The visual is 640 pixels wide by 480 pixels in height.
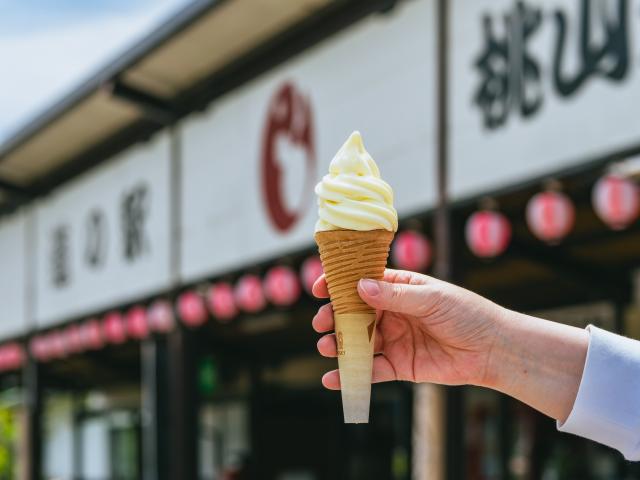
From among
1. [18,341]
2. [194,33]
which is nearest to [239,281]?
[194,33]

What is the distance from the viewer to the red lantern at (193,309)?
12.9 m

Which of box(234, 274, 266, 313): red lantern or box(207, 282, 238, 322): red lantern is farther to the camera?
box(207, 282, 238, 322): red lantern

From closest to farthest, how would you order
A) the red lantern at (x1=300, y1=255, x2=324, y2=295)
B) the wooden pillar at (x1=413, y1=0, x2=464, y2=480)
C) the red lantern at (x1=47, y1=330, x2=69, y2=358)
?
the wooden pillar at (x1=413, y1=0, x2=464, y2=480) → the red lantern at (x1=300, y1=255, x2=324, y2=295) → the red lantern at (x1=47, y1=330, x2=69, y2=358)

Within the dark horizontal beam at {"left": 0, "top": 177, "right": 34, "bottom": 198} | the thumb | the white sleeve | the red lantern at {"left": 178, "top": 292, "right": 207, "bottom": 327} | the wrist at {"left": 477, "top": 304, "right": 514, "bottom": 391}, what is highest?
the dark horizontal beam at {"left": 0, "top": 177, "right": 34, "bottom": 198}

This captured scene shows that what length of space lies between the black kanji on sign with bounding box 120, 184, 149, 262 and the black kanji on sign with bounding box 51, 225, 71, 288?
2322 mm

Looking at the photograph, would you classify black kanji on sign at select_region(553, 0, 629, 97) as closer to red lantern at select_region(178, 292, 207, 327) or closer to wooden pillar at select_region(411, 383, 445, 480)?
wooden pillar at select_region(411, 383, 445, 480)

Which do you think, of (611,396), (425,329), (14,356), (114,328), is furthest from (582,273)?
(14,356)

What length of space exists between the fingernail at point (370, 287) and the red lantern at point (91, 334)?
45.1 feet

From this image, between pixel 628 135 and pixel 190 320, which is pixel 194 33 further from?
pixel 628 135

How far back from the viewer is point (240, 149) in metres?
12.2

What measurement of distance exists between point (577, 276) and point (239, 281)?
389cm

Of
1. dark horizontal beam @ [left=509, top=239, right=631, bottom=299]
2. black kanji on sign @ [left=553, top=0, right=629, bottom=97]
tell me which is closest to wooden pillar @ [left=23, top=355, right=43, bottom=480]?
dark horizontal beam @ [left=509, top=239, right=631, bottom=299]

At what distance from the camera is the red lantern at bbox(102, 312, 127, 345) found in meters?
14.9

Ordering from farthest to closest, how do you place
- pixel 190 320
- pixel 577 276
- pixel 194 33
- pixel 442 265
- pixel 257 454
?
1. pixel 257 454
2. pixel 190 320
3. pixel 194 33
4. pixel 577 276
5. pixel 442 265
